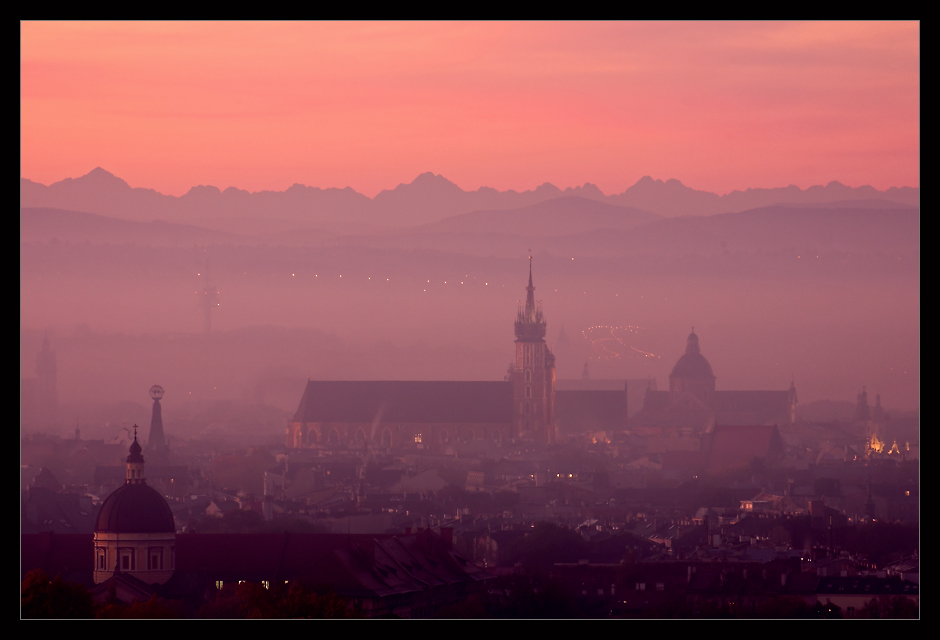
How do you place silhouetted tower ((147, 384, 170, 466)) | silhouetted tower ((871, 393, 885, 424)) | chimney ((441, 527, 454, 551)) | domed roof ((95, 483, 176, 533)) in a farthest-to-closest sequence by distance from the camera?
1. silhouetted tower ((871, 393, 885, 424))
2. silhouetted tower ((147, 384, 170, 466))
3. chimney ((441, 527, 454, 551))
4. domed roof ((95, 483, 176, 533))

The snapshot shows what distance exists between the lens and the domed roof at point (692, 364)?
17825cm

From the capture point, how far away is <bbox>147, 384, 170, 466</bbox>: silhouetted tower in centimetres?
12912

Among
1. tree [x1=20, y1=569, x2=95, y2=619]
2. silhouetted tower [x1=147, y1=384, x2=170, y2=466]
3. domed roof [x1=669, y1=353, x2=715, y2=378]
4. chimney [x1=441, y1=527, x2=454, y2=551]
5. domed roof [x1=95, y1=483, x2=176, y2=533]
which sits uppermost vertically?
domed roof [x1=669, y1=353, x2=715, y2=378]

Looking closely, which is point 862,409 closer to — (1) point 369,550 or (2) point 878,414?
(2) point 878,414

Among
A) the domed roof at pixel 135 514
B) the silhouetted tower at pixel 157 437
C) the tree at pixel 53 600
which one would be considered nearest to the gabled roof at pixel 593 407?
the silhouetted tower at pixel 157 437

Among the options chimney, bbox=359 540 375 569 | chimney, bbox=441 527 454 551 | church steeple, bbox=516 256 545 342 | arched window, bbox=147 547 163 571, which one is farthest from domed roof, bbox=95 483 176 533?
church steeple, bbox=516 256 545 342

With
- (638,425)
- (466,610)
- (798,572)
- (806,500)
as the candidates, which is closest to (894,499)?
(806,500)

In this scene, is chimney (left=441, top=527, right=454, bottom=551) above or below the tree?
above

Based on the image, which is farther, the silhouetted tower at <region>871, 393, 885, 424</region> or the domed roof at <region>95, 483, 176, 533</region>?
the silhouetted tower at <region>871, 393, 885, 424</region>

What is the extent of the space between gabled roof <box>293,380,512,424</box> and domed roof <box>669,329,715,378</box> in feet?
60.0

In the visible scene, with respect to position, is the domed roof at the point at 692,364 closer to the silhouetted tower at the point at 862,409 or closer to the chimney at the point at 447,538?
the silhouetted tower at the point at 862,409

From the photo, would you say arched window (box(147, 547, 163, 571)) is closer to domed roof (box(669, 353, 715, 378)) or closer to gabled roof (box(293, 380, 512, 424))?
gabled roof (box(293, 380, 512, 424))

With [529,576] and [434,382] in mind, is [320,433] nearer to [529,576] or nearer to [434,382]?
[434,382]

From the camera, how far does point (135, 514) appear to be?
5250 cm
